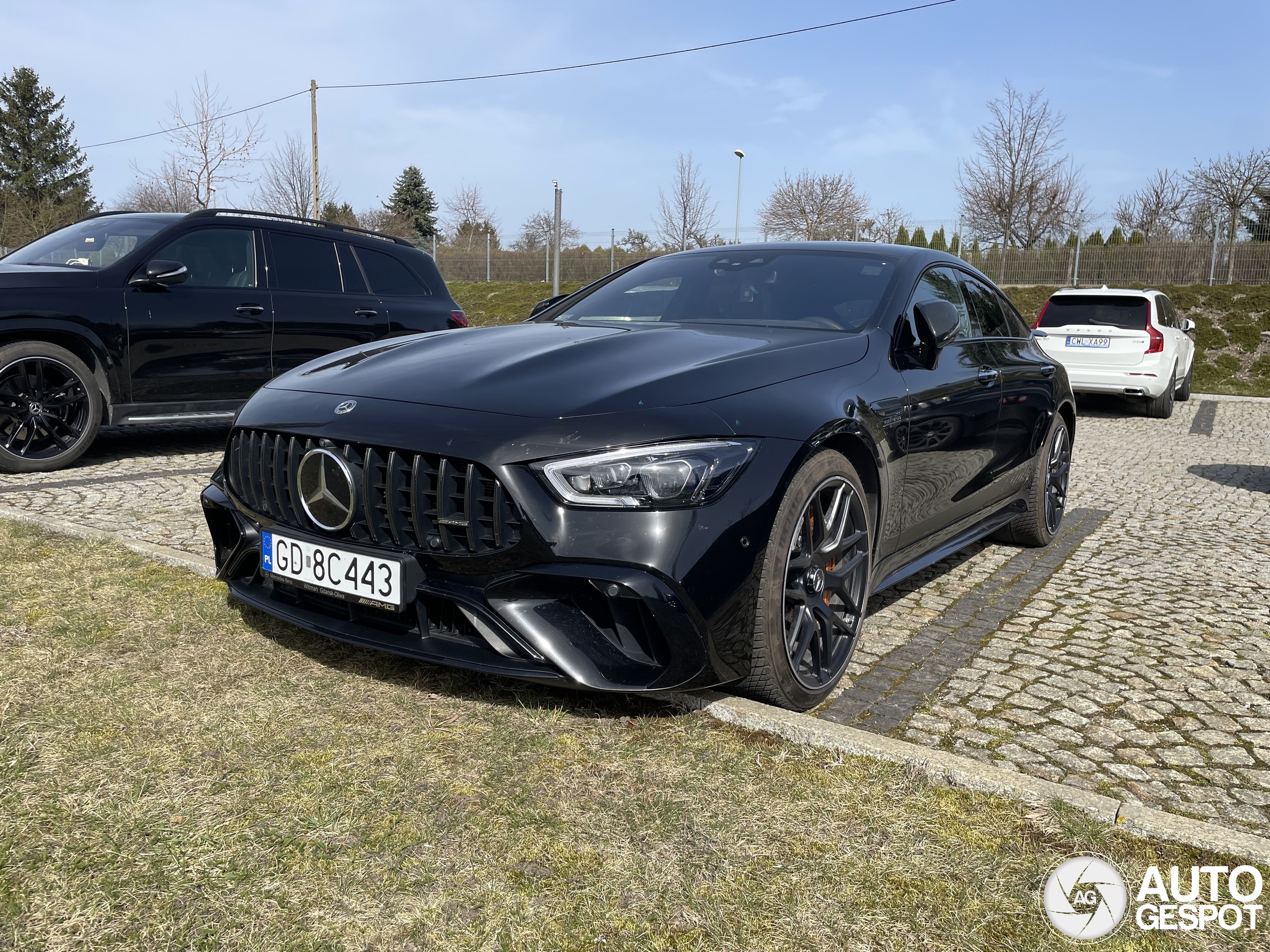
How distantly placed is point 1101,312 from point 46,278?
11445 millimetres

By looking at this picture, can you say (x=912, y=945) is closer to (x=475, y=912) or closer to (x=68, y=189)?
(x=475, y=912)

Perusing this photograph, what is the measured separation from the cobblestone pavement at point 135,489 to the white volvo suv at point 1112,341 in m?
9.76

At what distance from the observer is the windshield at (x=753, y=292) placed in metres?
3.87

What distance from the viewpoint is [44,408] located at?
6.65m

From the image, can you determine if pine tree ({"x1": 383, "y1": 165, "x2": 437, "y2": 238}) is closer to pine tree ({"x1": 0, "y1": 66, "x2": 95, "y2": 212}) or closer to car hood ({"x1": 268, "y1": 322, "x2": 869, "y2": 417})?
pine tree ({"x1": 0, "y1": 66, "x2": 95, "y2": 212})

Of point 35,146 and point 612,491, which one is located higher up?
point 35,146

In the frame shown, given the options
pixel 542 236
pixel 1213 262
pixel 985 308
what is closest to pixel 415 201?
pixel 542 236

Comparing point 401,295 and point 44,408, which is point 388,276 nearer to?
point 401,295

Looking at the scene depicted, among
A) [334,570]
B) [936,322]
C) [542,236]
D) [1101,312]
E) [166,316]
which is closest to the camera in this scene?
[334,570]

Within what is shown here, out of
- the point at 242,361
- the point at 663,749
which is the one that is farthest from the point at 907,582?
the point at 242,361

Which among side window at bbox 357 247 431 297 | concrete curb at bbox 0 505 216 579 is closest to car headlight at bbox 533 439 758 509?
concrete curb at bbox 0 505 216 579

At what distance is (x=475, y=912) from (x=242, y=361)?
6.19 metres

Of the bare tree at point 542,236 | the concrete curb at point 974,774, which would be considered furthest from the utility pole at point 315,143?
the concrete curb at point 974,774

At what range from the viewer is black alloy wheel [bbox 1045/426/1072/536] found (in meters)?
5.53
